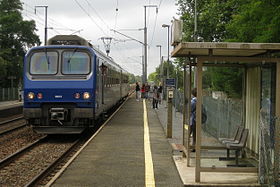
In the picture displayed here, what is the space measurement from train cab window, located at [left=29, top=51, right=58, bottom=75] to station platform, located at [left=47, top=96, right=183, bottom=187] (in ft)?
8.49

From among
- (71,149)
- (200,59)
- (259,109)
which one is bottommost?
(71,149)

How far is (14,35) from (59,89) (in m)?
→ 50.1

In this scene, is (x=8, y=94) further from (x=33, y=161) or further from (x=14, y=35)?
(x=33, y=161)

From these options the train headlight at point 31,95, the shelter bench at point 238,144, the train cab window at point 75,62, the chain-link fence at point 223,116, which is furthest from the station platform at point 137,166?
the train headlight at point 31,95

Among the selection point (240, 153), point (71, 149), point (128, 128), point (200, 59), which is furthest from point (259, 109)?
point (128, 128)

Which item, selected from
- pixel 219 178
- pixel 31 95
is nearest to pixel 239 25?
pixel 31 95

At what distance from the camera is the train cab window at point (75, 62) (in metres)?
14.8

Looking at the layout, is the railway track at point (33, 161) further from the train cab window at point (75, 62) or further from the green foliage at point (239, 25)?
the green foliage at point (239, 25)

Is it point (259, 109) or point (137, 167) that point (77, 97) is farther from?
point (259, 109)

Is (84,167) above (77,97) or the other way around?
the other way around

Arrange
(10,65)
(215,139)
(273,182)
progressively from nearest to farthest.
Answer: (273,182), (215,139), (10,65)

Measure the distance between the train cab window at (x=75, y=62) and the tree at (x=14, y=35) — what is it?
44.1 m

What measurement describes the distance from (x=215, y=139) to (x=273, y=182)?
14.3ft

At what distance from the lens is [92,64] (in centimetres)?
1484
